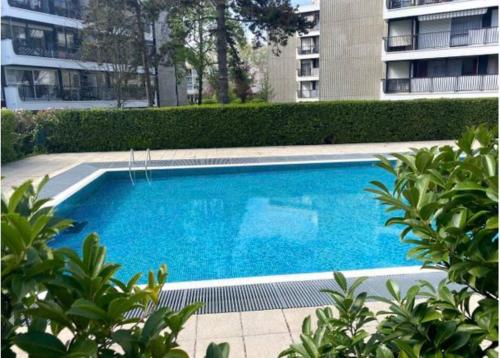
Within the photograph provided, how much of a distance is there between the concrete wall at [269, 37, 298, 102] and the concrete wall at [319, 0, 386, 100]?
828 cm

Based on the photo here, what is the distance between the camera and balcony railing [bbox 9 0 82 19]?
29.8 metres

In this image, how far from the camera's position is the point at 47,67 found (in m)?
31.6

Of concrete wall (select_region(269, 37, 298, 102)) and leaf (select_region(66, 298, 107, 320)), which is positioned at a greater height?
concrete wall (select_region(269, 37, 298, 102))

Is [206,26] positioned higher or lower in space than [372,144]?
higher

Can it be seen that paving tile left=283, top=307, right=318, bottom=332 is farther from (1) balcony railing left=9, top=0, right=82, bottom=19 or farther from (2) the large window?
(1) balcony railing left=9, top=0, right=82, bottom=19

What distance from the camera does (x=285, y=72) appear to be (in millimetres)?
38250

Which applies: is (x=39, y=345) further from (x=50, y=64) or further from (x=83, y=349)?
(x=50, y=64)

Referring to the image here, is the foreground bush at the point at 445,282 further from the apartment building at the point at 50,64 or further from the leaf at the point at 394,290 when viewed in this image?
the apartment building at the point at 50,64

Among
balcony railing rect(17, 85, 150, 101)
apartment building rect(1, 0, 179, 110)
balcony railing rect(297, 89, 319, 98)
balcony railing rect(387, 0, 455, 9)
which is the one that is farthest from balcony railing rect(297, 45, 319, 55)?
balcony railing rect(17, 85, 150, 101)

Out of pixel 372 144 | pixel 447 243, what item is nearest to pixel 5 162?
pixel 372 144

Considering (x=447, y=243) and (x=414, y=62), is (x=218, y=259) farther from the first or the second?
(x=414, y=62)

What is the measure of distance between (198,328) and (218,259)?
3485mm

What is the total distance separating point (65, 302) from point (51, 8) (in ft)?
123

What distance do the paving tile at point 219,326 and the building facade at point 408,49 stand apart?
24.7 metres
